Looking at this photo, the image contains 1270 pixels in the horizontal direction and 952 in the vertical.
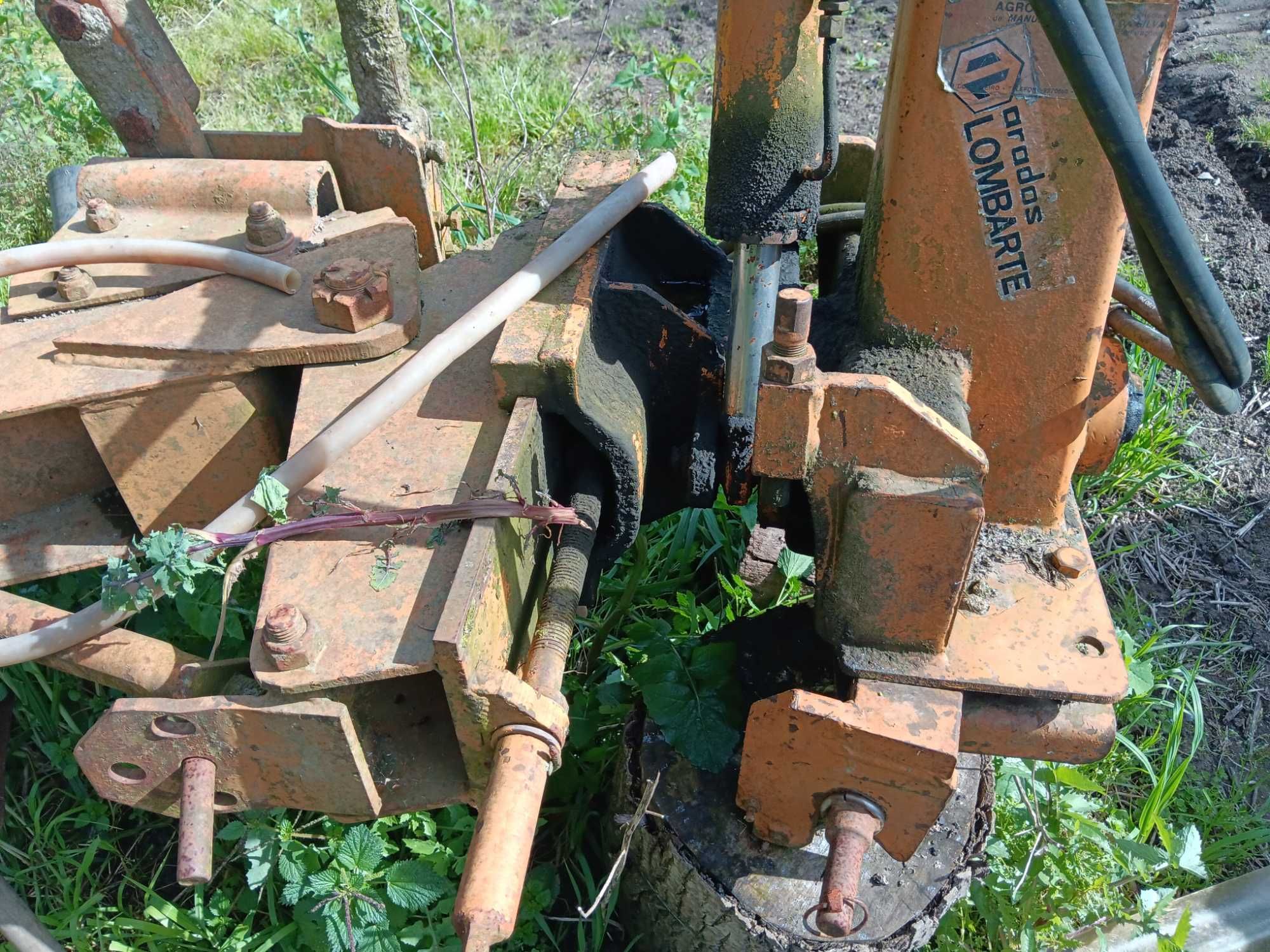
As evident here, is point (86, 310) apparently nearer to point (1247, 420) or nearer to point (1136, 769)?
point (1136, 769)

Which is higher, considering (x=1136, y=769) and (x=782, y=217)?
(x=782, y=217)

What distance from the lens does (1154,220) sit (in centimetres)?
109

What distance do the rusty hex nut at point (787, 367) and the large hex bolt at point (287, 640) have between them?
2.37 ft

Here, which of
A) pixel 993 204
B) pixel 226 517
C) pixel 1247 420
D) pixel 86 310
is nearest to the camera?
pixel 993 204

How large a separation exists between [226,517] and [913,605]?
107cm

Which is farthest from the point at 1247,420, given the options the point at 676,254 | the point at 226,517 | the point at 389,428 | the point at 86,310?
the point at 86,310

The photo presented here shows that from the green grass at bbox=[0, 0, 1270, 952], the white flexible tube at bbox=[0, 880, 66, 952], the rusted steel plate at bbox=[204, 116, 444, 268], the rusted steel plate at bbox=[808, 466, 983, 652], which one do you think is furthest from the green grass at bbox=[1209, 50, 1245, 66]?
the white flexible tube at bbox=[0, 880, 66, 952]

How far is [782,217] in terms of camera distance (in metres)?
1.59

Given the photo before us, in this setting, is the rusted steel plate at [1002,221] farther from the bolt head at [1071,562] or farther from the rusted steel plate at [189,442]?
the rusted steel plate at [189,442]

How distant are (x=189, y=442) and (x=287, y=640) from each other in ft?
2.24

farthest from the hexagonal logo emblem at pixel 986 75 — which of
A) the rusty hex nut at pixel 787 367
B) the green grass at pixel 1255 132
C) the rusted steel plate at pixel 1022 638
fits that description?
the green grass at pixel 1255 132

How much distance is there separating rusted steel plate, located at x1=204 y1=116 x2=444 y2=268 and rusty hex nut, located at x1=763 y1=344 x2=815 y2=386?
127cm

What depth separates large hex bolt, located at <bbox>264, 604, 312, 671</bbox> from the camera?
1.27 m

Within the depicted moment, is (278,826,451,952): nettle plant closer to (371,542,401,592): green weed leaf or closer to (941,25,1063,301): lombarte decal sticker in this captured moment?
(371,542,401,592): green weed leaf
